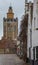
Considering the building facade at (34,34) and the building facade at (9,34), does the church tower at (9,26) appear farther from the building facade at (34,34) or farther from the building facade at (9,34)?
the building facade at (34,34)

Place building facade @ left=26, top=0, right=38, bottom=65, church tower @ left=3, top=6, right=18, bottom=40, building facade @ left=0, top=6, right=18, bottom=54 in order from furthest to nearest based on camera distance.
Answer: church tower @ left=3, top=6, right=18, bottom=40
building facade @ left=0, top=6, right=18, bottom=54
building facade @ left=26, top=0, right=38, bottom=65

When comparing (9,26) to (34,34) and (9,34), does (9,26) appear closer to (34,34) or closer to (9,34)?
(9,34)

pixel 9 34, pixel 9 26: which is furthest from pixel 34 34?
pixel 9 34

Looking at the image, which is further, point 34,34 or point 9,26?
point 9,26

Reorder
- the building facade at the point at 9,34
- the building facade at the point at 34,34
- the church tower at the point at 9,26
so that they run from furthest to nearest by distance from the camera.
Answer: the church tower at the point at 9,26
the building facade at the point at 9,34
the building facade at the point at 34,34

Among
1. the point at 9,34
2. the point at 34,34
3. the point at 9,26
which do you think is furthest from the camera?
the point at 9,34

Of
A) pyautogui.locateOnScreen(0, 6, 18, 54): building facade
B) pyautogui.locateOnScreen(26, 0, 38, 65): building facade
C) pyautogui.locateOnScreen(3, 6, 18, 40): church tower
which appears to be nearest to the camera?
pyautogui.locateOnScreen(26, 0, 38, 65): building facade

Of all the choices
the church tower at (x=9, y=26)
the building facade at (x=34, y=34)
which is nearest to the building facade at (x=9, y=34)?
the church tower at (x=9, y=26)

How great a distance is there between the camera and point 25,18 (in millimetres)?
32219

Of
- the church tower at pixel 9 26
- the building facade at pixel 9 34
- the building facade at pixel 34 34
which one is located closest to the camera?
the building facade at pixel 34 34

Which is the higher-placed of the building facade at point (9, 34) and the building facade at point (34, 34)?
the building facade at point (34, 34)

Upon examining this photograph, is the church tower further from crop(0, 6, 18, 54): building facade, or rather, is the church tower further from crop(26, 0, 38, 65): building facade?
crop(26, 0, 38, 65): building facade

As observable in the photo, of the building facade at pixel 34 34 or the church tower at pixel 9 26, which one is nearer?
the building facade at pixel 34 34

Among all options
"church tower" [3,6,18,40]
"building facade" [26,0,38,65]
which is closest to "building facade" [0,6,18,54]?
"church tower" [3,6,18,40]
